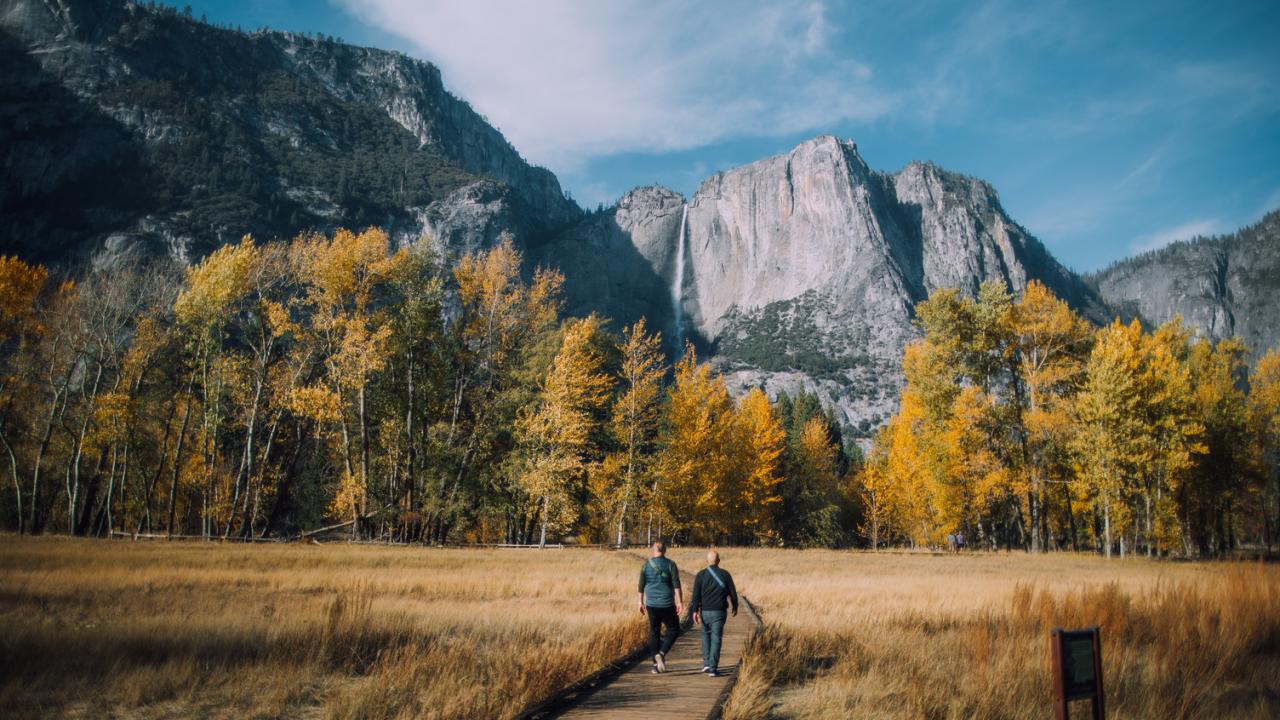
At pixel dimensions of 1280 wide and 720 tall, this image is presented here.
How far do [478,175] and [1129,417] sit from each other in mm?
191720

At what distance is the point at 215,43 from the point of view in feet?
588

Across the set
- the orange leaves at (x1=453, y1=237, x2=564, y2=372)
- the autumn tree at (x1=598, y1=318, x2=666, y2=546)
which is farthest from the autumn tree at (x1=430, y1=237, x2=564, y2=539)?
the autumn tree at (x1=598, y1=318, x2=666, y2=546)

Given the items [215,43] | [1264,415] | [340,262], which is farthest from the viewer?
[215,43]

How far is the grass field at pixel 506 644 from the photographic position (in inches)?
280

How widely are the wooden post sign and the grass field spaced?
2.85 metres

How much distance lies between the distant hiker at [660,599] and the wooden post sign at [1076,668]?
529cm

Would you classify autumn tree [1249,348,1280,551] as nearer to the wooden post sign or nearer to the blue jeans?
the blue jeans

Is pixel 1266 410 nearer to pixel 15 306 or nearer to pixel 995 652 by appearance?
pixel 995 652

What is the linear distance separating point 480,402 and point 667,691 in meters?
26.0

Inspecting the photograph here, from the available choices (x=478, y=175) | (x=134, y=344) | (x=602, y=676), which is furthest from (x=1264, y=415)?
(x=478, y=175)

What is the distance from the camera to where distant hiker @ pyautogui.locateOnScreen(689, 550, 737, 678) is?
28.1ft

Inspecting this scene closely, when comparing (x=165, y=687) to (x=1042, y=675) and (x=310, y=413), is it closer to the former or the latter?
(x=1042, y=675)

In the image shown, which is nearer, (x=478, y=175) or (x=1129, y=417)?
(x=1129, y=417)

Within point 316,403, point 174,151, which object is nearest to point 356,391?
point 316,403
